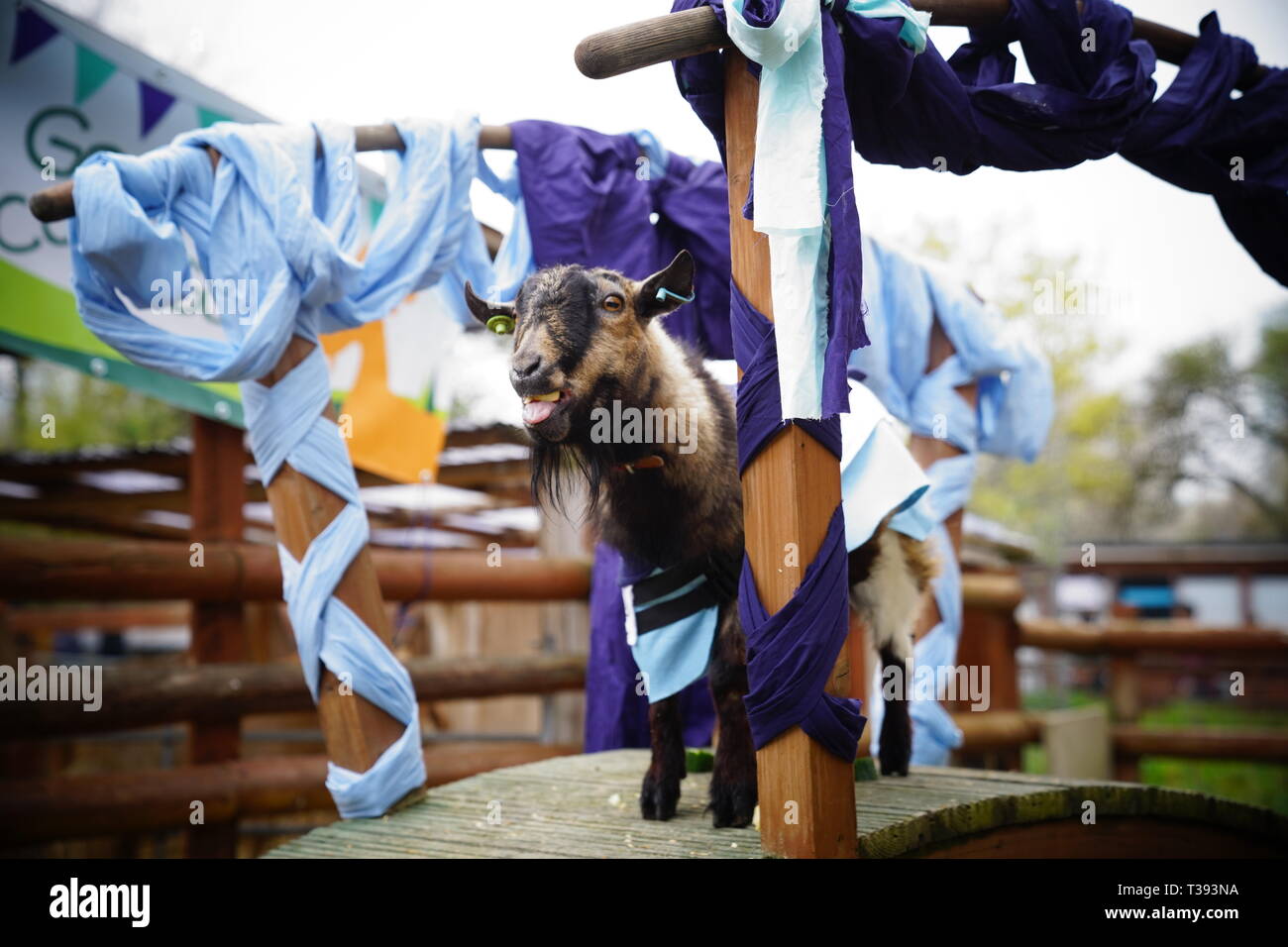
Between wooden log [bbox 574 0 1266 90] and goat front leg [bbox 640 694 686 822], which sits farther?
goat front leg [bbox 640 694 686 822]

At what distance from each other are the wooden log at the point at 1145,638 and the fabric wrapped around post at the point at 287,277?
19.6 ft

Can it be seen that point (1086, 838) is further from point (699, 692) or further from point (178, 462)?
point (178, 462)

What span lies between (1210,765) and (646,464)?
11840 millimetres

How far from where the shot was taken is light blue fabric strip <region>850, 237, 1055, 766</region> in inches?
204

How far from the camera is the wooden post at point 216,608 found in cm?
465

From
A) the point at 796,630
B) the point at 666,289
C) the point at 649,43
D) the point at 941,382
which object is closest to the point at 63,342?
the point at 666,289

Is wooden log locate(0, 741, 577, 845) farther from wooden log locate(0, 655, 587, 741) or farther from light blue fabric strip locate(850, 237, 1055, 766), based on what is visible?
light blue fabric strip locate(850, 237, 1055, 766)

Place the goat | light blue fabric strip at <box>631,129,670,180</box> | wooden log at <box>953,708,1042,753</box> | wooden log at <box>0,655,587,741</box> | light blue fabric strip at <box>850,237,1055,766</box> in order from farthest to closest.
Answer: wooden log at <box>953,708,1042,753</box>
light blue fabric strip at <box>850,237,1055,766</box>
light blue fabric strip at <box>631,129,670,180</box>
wooden log at <box>0,655,587,741</box>
the goat

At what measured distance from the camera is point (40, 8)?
491 centimetres

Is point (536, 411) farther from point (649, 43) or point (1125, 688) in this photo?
point (1125, 688)

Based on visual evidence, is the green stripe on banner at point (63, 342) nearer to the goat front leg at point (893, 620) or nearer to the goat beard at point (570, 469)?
the goat beard at point (570, 469)

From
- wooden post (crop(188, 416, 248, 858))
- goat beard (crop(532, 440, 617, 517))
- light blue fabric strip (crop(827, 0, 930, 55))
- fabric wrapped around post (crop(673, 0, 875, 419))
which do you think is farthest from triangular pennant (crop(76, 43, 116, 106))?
light blue fabric strip (crop(827, 0, 930, 55))

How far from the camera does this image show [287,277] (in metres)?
3.51

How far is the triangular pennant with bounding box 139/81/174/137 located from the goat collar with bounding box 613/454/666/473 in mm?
3509
